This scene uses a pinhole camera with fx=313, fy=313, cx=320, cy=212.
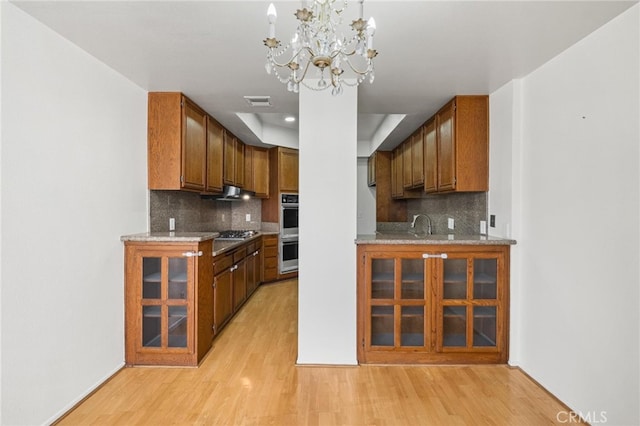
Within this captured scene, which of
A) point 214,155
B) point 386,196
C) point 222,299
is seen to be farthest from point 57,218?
point 386,196

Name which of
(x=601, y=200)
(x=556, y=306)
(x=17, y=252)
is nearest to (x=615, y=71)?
(x=601, y=200)

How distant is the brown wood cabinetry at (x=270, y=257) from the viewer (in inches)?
194

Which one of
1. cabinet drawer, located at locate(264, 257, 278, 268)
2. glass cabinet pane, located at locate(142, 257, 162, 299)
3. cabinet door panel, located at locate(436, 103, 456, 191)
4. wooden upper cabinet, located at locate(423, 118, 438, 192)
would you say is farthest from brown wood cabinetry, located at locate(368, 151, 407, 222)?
glass cabinet pane, located at locate(142, 257, 162, 299)

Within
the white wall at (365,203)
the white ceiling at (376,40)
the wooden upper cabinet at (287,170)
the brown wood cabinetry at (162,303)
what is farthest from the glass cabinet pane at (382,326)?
the white wall at (365,203)

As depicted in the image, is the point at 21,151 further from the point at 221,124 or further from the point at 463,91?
the point at 463,91

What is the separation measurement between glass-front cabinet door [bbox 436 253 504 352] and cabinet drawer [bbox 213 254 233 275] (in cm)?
192

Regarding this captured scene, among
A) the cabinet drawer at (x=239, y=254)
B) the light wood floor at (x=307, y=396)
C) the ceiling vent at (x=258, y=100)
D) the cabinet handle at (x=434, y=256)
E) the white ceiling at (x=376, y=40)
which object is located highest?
the white ceiling at (x=376, y=40)

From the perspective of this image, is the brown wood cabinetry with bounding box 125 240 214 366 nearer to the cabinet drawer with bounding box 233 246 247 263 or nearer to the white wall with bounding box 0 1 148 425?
the white wall with bounding box 0 1 148 425

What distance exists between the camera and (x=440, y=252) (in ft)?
8.09

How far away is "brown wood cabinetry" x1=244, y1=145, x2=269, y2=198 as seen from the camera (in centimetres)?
479

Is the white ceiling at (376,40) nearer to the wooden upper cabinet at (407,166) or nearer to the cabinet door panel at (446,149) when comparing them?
the cabinet door panel at (446,149)

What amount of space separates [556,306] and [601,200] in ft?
2.54

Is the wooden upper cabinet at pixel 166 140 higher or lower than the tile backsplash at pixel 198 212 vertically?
higher

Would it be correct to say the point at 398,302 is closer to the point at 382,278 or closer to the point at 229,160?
the point at 382,278
